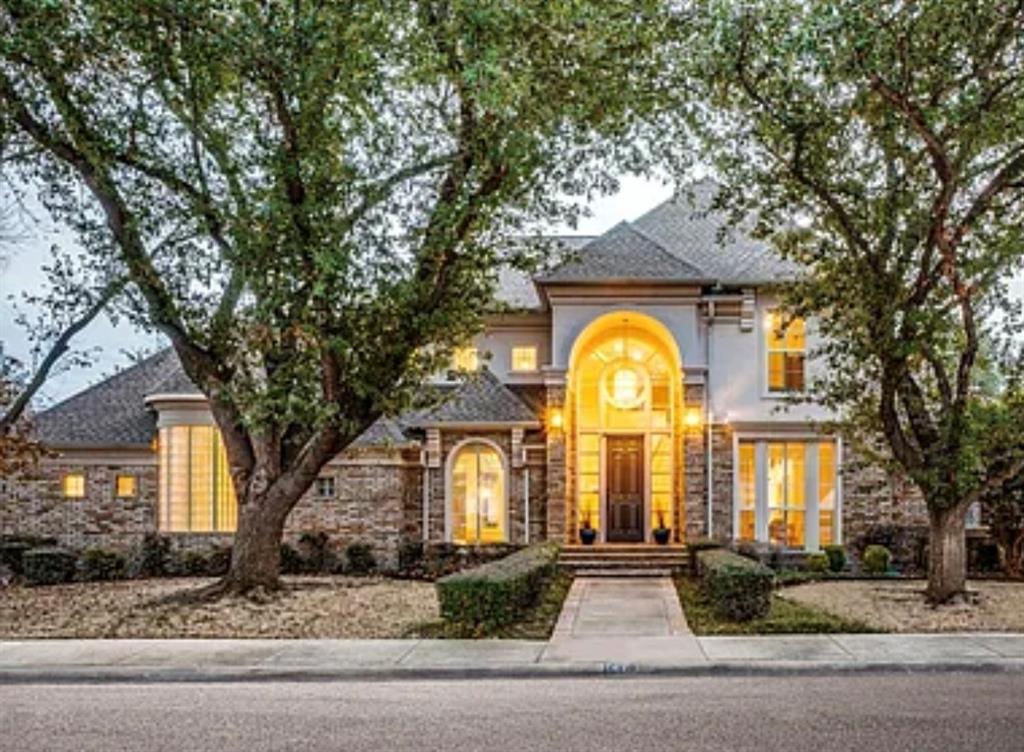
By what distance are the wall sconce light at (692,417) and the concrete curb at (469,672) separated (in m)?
12.5

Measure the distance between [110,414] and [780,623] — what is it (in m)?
17.0

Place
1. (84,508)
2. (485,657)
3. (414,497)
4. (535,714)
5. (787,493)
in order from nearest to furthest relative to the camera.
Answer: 1. (535,714)
2. (485,657)
3. (787,493)
4. (414,497)
5. (84,508)

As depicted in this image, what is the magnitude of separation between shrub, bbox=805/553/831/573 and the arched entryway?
3448 millimetres

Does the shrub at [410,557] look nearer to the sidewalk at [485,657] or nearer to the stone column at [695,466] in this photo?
the stone column at [695,466]

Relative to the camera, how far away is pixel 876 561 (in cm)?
2192

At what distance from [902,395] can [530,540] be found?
9910 mm

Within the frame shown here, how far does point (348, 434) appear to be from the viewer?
16.6m

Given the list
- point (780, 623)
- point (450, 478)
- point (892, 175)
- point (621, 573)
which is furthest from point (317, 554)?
point (892, 175)

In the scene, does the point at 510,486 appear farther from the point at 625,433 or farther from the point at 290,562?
the point at 290,562

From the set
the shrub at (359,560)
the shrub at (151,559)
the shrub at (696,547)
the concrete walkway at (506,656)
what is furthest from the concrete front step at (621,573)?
the shrub at (151,559)

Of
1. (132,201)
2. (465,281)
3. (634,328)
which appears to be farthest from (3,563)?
(634,328)

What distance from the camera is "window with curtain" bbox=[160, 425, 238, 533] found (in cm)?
2412

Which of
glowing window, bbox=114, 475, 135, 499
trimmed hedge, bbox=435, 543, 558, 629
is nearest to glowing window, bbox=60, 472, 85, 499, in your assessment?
glowing window, bbox=114, 475, 135, 499

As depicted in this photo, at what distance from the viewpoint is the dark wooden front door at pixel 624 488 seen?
82.7 ft
